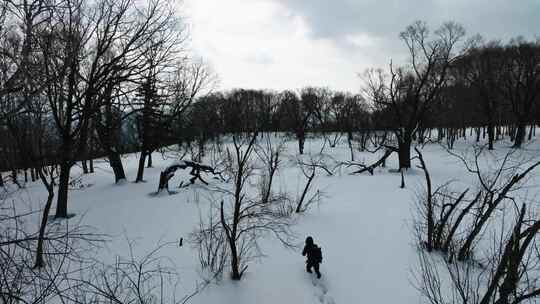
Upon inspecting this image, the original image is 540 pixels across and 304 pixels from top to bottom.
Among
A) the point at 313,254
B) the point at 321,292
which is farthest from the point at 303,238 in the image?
the point at 321,292

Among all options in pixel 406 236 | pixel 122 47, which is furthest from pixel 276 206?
pixel 122 47

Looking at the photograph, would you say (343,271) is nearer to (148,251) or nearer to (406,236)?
(406,236)

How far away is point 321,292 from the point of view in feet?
21.1

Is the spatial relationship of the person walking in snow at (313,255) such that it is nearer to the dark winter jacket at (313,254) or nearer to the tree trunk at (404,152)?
the dark winter jacket at (313,254)

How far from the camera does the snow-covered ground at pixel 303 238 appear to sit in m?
6.33

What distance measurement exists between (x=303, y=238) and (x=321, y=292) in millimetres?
Answer: 2746

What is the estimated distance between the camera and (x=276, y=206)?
12234 millimetres

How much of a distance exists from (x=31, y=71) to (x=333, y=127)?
182ft

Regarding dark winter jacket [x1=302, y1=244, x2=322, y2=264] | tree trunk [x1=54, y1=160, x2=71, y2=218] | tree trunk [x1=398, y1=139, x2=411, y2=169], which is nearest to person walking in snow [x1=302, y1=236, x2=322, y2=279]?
dark winter jacket [x1=302, y1=244, x2=322, y2=264]

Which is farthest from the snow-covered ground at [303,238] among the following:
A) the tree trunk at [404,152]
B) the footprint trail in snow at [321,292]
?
the tree trunk at [404,152]

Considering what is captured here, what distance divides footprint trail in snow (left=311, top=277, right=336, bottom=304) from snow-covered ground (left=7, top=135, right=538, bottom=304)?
0.02 metres

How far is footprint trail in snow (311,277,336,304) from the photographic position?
20.5ft

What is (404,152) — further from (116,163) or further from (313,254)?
(116,163)

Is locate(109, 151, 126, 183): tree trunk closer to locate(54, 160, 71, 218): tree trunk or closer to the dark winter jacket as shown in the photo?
locate(54, 160, 71, 218): tree trunk
